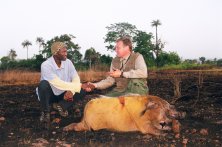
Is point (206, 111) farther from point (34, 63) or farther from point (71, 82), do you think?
point (34, 63)

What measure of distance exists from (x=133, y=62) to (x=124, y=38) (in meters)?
0.33

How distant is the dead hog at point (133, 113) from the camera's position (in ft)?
12.2

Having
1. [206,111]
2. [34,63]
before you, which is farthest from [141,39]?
[206,111]

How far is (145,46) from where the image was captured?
4791 cm

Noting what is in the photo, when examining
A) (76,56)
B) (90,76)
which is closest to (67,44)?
(76,56)

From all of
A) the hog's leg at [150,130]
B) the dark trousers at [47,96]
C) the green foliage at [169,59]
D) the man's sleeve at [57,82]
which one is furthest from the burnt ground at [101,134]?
the green foliage at [169,59]

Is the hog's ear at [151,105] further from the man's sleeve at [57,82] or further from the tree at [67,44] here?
the tree at [67,44]

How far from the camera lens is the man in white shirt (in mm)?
4719

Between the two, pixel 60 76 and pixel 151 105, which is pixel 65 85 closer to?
pixel 60 76

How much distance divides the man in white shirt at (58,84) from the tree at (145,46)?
39.3 meters

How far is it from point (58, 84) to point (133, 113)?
1.40 metres

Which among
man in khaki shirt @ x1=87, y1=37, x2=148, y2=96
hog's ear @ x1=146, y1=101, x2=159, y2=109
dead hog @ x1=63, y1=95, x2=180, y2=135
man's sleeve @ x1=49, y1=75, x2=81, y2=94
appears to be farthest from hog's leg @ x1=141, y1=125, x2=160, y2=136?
man's sleeve @ x1=49, y1=75, x2=81, y2=94

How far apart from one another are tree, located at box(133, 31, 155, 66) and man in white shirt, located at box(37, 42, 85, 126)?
39.3m

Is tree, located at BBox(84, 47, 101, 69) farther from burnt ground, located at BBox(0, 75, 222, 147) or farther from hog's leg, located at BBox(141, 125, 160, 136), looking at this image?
hog's leg, located at BBox(141, 125, 160, 136)
